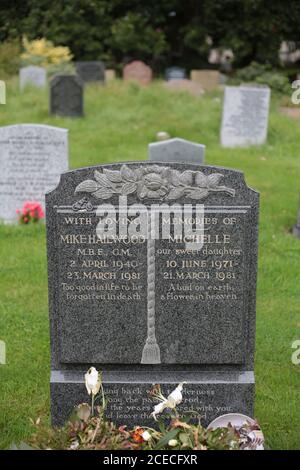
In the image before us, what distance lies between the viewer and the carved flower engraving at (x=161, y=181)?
424cm

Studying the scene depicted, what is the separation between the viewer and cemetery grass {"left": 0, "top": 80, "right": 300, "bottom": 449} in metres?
5.02

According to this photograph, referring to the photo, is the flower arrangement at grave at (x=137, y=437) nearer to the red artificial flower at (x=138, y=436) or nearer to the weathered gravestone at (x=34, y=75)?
the red artificial flower at (x=138, y=436)

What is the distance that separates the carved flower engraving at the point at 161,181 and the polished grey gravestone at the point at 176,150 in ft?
15.9

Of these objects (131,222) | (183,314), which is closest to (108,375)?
(183,314)

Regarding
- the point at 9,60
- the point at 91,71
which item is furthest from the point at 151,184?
the point at 9,60

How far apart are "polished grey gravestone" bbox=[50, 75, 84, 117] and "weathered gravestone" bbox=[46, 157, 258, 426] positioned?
10.7m

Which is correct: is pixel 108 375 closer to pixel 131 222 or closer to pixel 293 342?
pixel 131 222

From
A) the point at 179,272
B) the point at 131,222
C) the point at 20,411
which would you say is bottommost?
the point at 20,411

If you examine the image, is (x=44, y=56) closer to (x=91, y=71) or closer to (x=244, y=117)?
(x=91, y=71)

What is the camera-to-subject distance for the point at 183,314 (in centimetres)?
442

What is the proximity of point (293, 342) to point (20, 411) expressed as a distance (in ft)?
7.73

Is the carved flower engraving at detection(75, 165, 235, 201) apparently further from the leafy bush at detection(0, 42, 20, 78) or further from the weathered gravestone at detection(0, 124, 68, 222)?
the leafy bush at detection(0, 42, 20, 78)

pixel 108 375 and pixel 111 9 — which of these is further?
pixel 111 9
